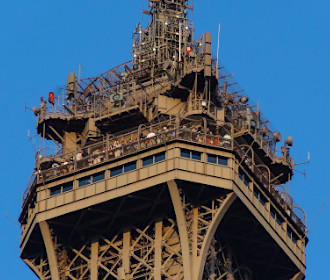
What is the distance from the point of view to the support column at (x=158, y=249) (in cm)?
11994

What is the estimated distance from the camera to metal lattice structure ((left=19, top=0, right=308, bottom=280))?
118 meters

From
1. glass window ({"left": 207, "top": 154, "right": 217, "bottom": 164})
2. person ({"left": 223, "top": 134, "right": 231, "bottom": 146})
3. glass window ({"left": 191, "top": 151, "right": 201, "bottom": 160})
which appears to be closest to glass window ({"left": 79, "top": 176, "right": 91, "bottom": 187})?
glass window ({"left": 191, "top": 151, "right": 201, "bottom": 160})

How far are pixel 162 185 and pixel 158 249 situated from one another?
6.65 meters

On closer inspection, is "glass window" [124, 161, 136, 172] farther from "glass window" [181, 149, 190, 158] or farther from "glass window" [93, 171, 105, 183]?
"glass window" [181, 149, 190, 158]

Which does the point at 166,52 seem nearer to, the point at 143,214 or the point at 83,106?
the point at 83,106

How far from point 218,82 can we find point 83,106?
12.8 meters

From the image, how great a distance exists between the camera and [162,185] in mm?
117125

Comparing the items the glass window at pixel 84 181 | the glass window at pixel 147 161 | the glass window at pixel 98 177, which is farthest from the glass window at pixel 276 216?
the glass window at pixel 84 181

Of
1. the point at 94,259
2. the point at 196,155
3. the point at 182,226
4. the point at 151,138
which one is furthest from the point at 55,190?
the point at 196,155

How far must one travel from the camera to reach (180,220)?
118 metres

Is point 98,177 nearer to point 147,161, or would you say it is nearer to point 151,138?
point 147,161

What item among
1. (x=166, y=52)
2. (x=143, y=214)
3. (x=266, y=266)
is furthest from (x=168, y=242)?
(x=166, y=52)

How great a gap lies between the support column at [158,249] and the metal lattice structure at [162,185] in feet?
0.36

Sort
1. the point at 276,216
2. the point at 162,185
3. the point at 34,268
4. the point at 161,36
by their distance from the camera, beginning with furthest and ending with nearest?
1. the point at 161,36
2. the point at 34,268
3. the point at 276,216
4. the point at 162,185
